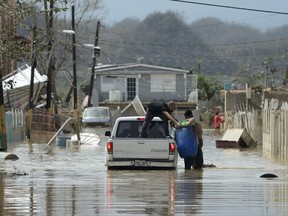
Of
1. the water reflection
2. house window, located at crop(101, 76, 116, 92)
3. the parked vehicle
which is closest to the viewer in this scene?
the water reflection

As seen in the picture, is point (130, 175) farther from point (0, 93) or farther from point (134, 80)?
point (134, 80)

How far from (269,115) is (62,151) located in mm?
8399

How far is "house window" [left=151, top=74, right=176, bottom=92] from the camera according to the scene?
99312 mm

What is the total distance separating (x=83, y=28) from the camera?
265 feet

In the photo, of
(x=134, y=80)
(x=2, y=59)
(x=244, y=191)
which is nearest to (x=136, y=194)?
(x=244, y=191)

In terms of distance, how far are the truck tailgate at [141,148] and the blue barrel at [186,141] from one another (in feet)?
1.63

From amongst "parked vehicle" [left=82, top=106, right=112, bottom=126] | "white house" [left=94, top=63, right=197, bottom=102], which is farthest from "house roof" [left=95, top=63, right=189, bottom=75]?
"parked vehicle" [left=82, top=106, right=112, bottom=126]

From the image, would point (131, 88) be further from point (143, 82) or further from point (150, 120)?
point (150, 120)

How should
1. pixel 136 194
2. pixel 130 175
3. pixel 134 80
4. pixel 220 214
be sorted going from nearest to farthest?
pixel 220 214 < pixel 136 194 < pixel 130 175 < pixel 134 80

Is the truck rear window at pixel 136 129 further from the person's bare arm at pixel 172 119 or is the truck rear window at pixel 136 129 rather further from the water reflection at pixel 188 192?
the water reflection at pixel 188 192

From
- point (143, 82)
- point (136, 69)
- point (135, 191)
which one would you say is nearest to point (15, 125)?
point (135, 191)

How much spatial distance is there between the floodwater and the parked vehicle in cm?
4740

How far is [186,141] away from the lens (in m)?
25.0

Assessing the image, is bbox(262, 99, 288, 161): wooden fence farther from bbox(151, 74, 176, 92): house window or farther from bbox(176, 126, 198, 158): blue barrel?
bbox(151, 74, 176, 92): house window
